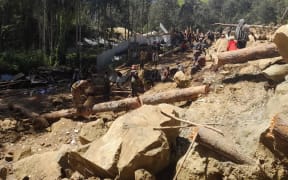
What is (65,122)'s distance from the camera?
11.5 m

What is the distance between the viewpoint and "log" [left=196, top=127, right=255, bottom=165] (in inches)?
227

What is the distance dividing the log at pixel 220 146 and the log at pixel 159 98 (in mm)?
4095

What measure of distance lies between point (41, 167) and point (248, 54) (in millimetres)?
5814

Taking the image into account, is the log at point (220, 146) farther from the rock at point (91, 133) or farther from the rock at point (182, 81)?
the rock at point (182, 81)

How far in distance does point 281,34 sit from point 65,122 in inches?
253

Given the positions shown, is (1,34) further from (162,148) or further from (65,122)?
(162,148)

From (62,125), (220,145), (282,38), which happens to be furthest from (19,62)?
(220,145)

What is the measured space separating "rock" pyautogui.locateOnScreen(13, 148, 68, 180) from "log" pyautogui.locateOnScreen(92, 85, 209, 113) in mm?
3255

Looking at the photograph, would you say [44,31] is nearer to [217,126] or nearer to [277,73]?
[277,73]

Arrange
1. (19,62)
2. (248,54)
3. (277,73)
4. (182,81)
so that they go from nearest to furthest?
1. (277,73)
2. (248,54)
3. (182,81)
4. (19,62)

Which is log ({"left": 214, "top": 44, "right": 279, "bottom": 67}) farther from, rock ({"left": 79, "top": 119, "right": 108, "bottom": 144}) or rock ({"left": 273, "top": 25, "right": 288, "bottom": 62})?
rock ({"left": 79, "top": 119, "right": 108, "bottom": 144})


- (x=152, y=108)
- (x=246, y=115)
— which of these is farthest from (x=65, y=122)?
(x=246, y=115)

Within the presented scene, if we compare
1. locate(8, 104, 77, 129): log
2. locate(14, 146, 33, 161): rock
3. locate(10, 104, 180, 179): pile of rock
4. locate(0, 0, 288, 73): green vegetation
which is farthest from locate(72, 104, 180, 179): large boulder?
locate(0, 0, 288, 73): green vegetation

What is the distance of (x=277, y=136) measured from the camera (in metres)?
5.41
